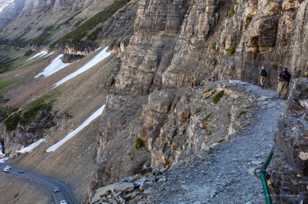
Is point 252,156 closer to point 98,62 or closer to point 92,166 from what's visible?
point 92,166

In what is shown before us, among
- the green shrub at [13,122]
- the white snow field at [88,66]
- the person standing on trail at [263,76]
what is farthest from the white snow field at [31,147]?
the person standing on trail at [263,76]

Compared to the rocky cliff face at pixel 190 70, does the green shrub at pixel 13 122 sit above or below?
below

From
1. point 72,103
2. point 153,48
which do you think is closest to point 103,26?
point 72,103

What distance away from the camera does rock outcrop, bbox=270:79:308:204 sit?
7965 mm

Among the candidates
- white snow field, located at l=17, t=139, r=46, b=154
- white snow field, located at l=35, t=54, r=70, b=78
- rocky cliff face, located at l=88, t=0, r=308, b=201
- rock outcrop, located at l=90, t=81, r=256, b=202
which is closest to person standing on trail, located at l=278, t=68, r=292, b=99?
rocky cliff face, located at l=88, t=0, r=308, b=201

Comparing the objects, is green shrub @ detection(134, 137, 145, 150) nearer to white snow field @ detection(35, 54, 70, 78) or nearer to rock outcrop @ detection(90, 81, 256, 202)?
rock outcrop @ detection(90, 81, 256, 202)

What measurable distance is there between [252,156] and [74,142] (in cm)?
4795

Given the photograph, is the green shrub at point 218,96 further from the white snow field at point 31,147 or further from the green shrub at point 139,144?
the white snow field at point 31,147

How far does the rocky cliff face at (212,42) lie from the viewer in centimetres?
2312

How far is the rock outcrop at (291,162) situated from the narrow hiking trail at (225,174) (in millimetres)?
1576

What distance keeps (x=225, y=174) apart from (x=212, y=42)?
81.7 feet

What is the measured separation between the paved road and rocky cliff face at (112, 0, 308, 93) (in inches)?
546

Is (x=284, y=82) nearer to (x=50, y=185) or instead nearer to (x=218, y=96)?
(x=218, y=96)

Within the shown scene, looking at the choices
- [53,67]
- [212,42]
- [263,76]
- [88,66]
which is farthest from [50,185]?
[53,67]
